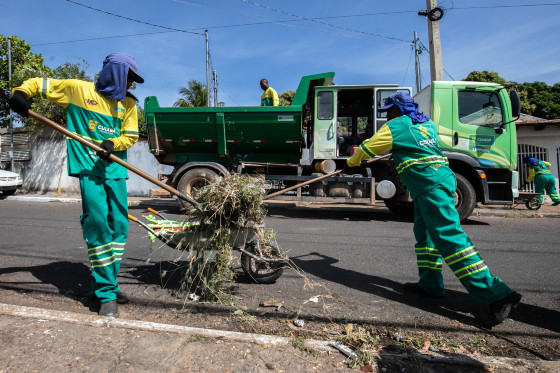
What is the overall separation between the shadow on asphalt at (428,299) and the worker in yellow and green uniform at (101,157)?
2010 mm

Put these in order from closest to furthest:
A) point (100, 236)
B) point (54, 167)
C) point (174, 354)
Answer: point (174, 354)
point (100, 236)
point (54, 167)

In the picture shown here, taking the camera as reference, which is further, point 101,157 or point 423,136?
point 423,136

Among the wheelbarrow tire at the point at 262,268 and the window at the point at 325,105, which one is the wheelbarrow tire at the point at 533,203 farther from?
the wheelbarrow tire at the point at 262,268

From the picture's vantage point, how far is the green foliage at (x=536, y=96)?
21484 mm

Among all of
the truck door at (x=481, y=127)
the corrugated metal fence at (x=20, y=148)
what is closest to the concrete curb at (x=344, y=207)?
the truck door at (x=481, y=127)

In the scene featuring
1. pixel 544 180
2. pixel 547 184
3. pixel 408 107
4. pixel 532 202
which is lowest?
pixel 532 202

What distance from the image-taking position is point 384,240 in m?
5.51

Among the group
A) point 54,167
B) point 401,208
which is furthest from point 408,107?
point 54,167

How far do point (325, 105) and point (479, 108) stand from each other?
3101 mm

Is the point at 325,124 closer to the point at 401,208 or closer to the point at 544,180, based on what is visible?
the point at 401,208

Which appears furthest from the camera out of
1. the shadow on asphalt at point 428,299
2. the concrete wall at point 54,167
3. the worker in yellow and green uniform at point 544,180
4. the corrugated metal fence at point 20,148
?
the corrugated metal fence at point 20,148

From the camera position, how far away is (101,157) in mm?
2682

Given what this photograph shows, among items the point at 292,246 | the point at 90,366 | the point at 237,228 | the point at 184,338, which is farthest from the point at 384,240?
the point at 90,366

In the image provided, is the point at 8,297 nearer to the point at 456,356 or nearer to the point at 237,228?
the point at 237,228
